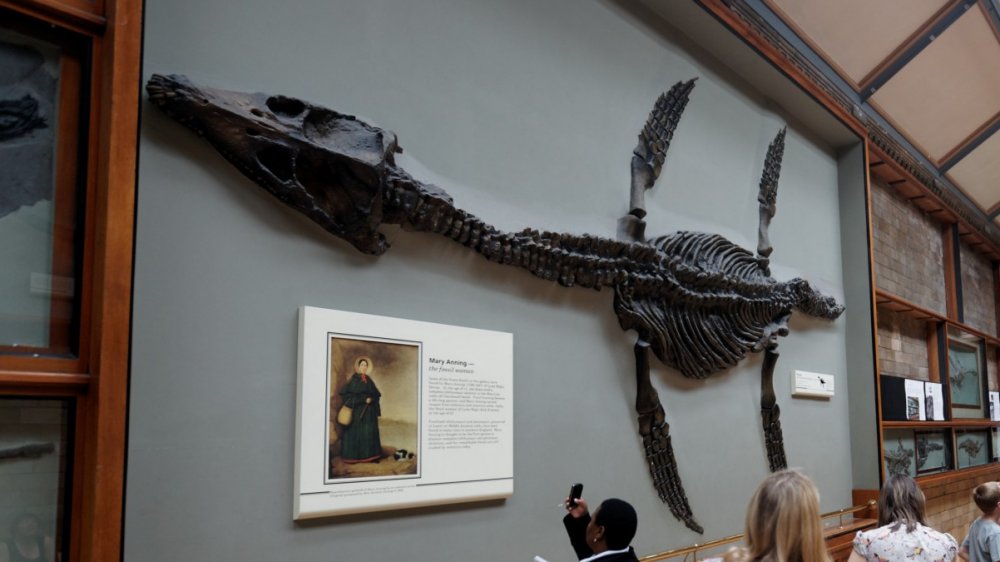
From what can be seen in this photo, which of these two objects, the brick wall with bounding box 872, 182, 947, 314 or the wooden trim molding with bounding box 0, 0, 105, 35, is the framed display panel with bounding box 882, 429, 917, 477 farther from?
the wooden trim molding with bounding box 0, 0, 105, 35

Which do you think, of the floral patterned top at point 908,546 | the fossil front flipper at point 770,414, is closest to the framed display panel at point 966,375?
the fossil front flipper at point 770,414

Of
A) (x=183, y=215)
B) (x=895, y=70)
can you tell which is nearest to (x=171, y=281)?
(x=183, y=215)

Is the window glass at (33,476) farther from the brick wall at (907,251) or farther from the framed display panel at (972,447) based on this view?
the framed display panel at (972,447)

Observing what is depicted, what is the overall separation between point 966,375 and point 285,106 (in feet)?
36.3

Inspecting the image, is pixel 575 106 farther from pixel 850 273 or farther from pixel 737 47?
pixel 850 273

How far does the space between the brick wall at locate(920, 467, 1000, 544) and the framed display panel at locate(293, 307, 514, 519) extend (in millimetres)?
6825

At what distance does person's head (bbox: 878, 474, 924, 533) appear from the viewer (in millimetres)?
4023

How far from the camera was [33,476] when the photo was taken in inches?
96.0

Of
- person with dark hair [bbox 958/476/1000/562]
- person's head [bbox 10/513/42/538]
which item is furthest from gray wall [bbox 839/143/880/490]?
person's head [bbox 10/513/42/538]

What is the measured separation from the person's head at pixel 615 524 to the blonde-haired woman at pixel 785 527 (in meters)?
0.47

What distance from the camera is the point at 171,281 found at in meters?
2.80

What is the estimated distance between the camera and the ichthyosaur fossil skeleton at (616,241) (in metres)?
3.04

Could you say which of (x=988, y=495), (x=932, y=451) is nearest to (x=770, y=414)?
(x=988, y=495)

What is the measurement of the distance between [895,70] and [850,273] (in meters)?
2.17
